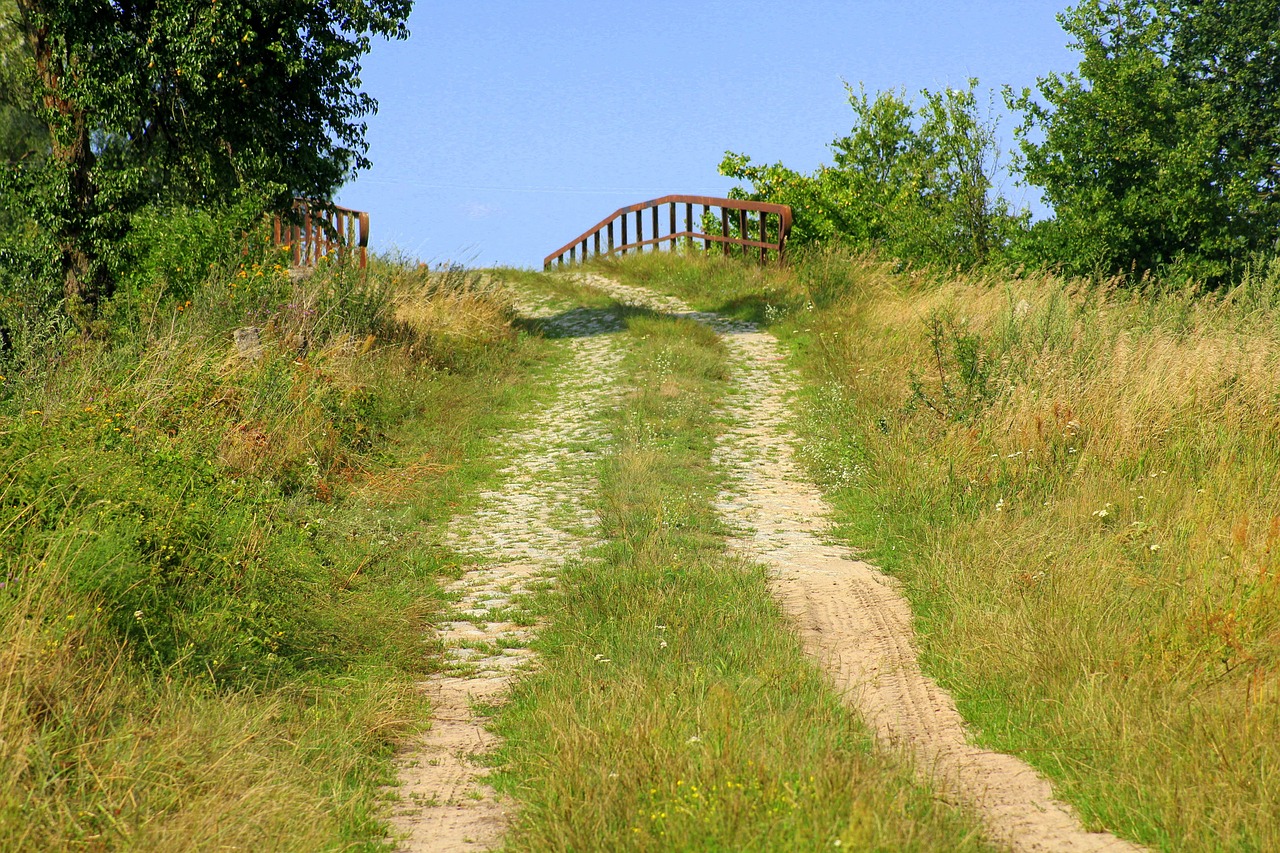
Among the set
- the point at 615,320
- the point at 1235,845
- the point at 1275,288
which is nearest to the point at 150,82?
the point at 615,320

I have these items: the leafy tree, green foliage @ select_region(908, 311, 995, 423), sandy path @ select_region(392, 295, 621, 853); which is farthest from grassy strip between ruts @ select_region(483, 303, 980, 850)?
the leafy tree

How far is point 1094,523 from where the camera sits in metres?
6.56

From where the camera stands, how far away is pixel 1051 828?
3717 millimetres

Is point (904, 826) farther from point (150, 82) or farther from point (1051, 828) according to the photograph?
point (150, 82)

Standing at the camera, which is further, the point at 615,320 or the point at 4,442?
the point at 615,320

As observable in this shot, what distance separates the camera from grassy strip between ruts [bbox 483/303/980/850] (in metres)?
3.38

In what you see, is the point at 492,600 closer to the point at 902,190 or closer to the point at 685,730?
the point at 685,730

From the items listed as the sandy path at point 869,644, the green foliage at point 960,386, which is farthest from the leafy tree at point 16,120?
the green foliage at point 960,386

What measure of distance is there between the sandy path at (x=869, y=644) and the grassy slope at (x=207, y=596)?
2.11m

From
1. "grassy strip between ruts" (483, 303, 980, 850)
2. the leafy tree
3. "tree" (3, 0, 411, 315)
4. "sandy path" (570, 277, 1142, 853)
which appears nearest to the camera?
"grassy strip between ruts" (483, 303, 980, 850)

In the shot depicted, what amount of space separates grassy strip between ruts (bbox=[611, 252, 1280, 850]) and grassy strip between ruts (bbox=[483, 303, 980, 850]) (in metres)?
0.87

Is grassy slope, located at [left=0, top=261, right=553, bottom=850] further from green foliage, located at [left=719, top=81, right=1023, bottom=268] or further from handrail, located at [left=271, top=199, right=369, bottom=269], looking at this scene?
green foliage, located at [left=719, top=81, right=1023, bottom=268]

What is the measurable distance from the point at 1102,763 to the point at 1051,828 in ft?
1.51

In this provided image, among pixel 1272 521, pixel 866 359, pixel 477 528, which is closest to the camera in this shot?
pixel 1272 521
